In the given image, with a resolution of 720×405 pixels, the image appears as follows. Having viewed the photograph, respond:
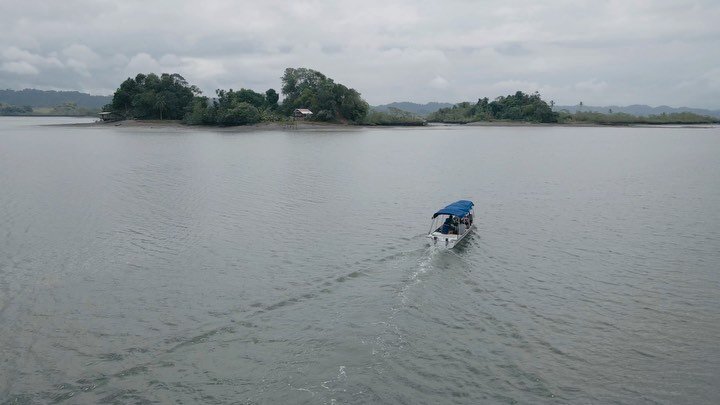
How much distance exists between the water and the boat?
0.82 meters

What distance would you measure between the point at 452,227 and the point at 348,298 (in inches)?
412

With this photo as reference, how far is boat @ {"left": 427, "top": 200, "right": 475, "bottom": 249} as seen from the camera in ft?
89.7

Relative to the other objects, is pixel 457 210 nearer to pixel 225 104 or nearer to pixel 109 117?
pixel 225 104

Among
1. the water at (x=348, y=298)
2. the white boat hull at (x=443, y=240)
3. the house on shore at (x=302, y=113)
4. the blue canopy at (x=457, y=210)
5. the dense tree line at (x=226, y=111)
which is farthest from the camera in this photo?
the house on shore at (x=302, y=113)

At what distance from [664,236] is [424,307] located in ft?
65.6

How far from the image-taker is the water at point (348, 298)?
14328 millimetres

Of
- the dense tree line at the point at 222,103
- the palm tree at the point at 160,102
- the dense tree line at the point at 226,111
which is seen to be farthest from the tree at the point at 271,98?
the palm tree at the point at 160,102

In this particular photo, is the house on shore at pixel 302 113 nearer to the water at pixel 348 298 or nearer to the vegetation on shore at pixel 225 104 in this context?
the vegetation on shore at pixel 225 104

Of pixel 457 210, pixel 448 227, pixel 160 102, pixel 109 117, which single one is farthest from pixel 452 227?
pixel 109 117

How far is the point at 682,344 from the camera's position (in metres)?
16.9

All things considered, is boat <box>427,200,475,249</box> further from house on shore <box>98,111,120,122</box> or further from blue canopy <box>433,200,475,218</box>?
house on shore <box>98,111,120,122</box>

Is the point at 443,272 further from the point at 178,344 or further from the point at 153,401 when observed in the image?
the point at 153,401

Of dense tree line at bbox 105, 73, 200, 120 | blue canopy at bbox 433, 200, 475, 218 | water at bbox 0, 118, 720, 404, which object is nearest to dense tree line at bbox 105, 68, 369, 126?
dense tree line at bbox 105, 73, 200, 120

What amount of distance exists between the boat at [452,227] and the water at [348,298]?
817 millimetres
